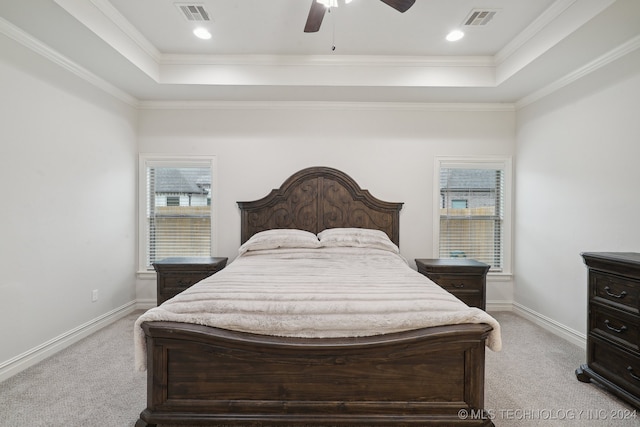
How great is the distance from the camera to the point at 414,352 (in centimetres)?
162

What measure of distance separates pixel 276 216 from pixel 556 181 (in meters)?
3.18

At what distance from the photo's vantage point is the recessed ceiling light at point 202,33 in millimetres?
2877

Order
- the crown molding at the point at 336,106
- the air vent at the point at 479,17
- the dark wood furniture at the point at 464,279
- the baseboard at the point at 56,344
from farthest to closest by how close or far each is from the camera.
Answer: the crown molding at the point at 336,106 < the dark wood furniture at the point at 464,279 < the air vent at the point at 479,17 < the baseboard at the point at 56,344

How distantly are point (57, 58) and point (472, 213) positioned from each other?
15.8 ft

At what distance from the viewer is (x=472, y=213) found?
400cm

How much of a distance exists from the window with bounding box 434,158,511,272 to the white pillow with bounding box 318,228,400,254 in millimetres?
995

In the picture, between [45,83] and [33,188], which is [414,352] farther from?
[45,83]

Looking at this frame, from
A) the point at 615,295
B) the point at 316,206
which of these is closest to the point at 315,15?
the point at 316,206

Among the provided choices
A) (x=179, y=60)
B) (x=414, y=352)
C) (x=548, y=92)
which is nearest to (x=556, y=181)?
(x=548, y=92)

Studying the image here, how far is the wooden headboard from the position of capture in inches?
150

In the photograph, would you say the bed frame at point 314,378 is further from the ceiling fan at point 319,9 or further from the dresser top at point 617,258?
the ceiling fan at point 319,9

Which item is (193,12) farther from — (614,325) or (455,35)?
(614,325)

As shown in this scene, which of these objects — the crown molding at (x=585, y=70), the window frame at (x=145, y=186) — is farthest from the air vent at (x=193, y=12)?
the crown molding at (x=585, y=70)

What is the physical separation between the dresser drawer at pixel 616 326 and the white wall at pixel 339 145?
1.77m
